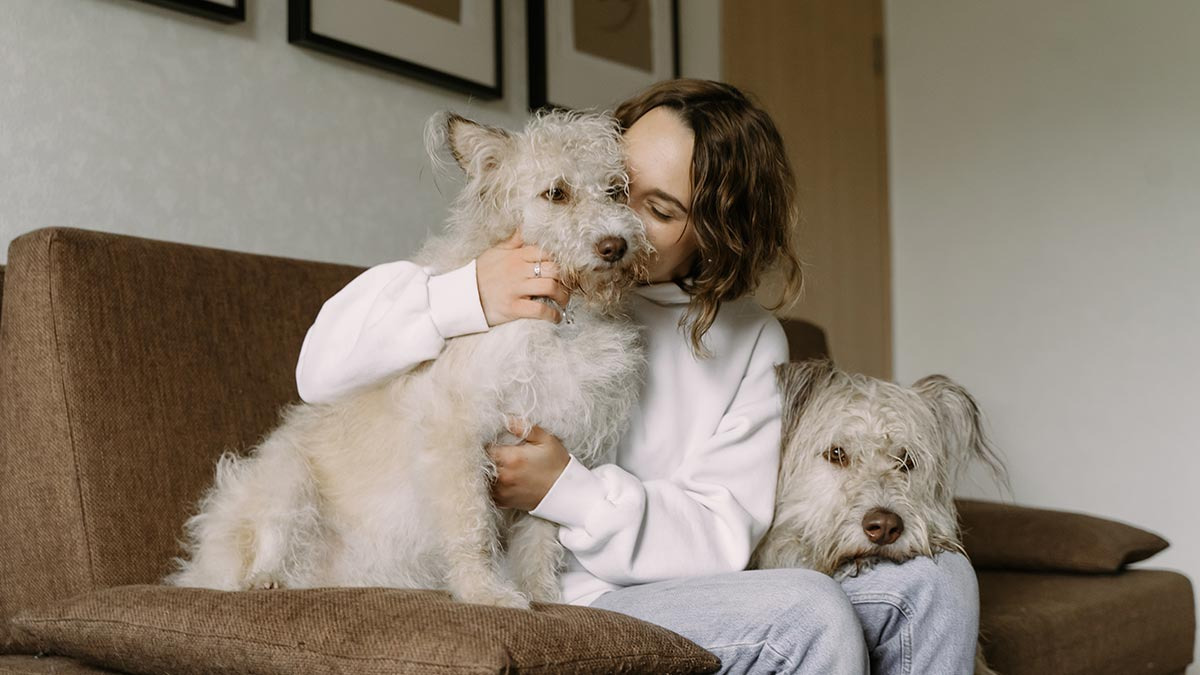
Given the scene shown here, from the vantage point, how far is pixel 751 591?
5.55 feet

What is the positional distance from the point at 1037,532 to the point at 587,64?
2.09 metres

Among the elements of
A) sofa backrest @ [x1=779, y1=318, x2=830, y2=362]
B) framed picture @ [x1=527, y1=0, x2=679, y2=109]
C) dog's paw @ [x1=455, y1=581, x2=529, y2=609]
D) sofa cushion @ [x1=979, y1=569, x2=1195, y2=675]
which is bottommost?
sofa cushion @ [x1=979, y1=569, x2=1195, y2=675]

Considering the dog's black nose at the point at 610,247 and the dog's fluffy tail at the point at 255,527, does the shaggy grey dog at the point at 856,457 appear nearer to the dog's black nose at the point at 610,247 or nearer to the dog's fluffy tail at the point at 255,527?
the dog's black nose at the point at 610,247

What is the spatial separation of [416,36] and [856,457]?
71.2 inches

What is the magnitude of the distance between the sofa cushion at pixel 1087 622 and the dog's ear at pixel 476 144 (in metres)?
1.47

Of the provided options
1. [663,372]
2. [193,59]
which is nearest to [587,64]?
[193,59]

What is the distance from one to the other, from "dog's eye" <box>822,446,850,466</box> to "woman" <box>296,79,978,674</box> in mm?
119

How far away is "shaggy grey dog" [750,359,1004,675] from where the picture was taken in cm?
209

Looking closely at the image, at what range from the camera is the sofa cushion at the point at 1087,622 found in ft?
8.00

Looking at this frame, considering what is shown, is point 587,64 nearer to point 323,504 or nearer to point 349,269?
point 349,269

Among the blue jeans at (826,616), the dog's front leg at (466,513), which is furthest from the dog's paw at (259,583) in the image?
the blue jeans at (826,616)

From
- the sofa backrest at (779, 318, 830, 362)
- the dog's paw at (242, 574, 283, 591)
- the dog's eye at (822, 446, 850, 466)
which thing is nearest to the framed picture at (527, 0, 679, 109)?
the sofa backrest at (779, 318, 830, 362)

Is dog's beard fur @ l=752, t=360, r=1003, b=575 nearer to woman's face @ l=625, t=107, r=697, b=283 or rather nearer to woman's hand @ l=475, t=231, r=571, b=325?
woman's face @ l=625, t=107, r=697, b=283

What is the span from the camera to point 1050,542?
3014 mm
